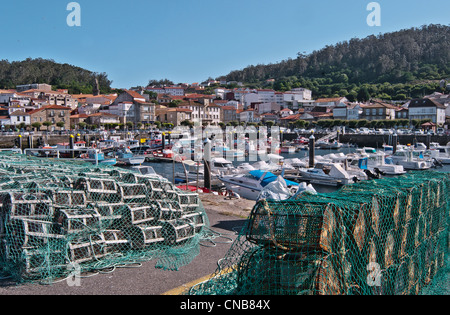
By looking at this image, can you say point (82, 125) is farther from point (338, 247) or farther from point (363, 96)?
point (363, 96)

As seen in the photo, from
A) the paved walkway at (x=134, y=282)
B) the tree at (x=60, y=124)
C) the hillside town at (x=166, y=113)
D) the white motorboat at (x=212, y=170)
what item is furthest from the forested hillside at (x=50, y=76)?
the paved walkway at (x=134, y=282)

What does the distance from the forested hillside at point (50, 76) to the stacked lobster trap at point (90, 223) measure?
11445cm

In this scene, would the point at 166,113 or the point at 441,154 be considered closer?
the point at 441,154

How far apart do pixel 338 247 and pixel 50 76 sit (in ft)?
437

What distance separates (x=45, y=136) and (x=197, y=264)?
5073 cm

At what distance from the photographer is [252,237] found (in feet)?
13.9

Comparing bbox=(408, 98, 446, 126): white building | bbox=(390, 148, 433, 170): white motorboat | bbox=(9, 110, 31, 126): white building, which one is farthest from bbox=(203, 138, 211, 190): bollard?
bbox=(408, 98, 446, 126): white building

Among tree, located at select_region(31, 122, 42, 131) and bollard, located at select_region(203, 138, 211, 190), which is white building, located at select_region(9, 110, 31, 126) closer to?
tree, located at select_region(31, 122, 42, 131)

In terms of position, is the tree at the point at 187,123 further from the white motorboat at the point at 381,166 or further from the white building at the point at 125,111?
the white motorboat at the point at 381,166

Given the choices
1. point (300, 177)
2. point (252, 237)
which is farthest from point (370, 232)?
point (300, 177)

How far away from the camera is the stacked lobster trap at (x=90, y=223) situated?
19.0ft

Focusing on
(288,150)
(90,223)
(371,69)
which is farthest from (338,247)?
(371,69)

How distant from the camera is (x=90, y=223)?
641 cm

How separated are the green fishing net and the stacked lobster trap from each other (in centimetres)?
228
